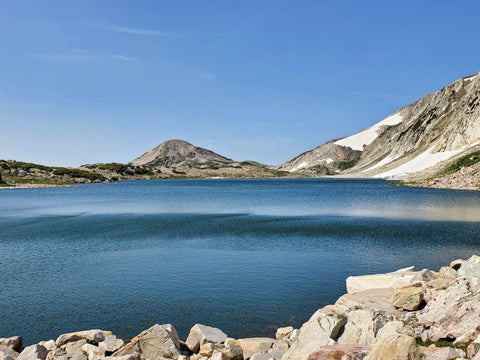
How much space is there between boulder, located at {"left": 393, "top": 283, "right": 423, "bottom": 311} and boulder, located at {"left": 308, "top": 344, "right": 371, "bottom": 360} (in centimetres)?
630

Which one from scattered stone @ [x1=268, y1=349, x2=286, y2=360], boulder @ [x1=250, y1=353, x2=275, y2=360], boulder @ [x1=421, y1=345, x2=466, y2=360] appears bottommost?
scattered stone @ [x1=268, y1=349, x2=286, y2=360]

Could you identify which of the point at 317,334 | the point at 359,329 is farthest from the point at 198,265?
the point at 359,329

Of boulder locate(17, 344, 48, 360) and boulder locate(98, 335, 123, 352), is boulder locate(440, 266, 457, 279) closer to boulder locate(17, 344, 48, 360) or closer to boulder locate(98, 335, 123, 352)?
boulder locate(98, 335, 123, 352)

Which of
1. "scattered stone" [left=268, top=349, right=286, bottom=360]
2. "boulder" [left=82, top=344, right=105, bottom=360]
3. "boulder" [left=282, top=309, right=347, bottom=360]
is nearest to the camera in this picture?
"boulder" [left=282, top=309, right=347, bottom=360]

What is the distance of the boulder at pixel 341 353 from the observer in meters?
9.62

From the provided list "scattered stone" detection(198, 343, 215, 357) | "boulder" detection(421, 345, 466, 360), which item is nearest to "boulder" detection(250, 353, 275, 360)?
"scattered stone" detection(198, 343, 215, 357)

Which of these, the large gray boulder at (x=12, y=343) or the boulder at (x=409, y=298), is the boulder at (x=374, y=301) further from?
the large gray boulder at (x=12, y=343)

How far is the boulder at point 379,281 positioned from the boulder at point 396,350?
11171 mm

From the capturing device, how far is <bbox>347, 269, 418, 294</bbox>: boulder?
19891 millimetres

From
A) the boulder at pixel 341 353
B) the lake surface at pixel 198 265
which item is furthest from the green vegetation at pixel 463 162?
the boulder at pixel 341 353

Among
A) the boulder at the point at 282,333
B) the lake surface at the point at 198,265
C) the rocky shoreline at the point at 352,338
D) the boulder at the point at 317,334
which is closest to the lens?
the rocky shoreline at the point at 352,338

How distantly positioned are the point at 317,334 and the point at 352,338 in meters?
1.29

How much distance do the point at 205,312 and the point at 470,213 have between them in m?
52.4

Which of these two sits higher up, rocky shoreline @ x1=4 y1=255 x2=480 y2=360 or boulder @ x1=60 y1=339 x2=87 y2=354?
rocky shoreline @ x1=4 y1=255 x2=480 y2=360
